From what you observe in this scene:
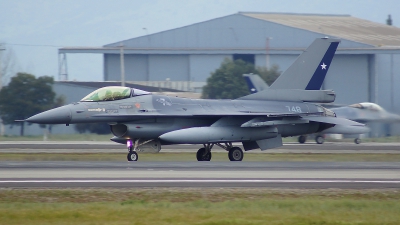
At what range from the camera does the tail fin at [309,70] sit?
75.1 ft

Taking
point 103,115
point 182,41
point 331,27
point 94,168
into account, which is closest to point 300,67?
point 103,115

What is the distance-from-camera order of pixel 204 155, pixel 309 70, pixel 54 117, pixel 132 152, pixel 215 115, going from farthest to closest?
1. pixel 309 70
2. pixel 204 155
3. pixel 215 115
4. pixel 132 152
5. pixel 54 117

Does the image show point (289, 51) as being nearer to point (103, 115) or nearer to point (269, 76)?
point (269, 76)

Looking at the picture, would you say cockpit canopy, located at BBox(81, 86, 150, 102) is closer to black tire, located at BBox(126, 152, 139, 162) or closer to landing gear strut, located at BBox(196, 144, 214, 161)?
black tire, located at BBox(126, 152, 139, 162)

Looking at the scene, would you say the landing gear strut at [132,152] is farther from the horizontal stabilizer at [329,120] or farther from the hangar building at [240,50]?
the hangar building at [240,50]

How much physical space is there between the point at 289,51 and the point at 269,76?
5646 mm

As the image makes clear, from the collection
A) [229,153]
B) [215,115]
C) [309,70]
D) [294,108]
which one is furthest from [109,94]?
[309,70]

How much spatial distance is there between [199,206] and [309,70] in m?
13.2

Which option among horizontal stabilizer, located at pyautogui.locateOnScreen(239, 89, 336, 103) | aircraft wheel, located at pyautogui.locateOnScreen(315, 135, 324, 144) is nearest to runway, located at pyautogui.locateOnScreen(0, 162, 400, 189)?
horizontal stabilizer, located at pyautogui.locateOnScreen(239, 89, 336, 103)

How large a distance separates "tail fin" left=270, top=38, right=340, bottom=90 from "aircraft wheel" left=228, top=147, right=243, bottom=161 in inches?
119

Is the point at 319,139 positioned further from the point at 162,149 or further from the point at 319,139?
the point at 162,149

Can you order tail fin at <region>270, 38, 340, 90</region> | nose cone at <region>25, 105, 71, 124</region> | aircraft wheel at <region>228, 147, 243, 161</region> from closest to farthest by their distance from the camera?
nose cone at <region>25, 105, 71, 124</region>
aircraft wheel at <region>228, 147, 243, 161</region>
tail fin at <region>270, 38, 340, 90</region>

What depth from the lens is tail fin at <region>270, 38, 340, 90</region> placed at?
2289cm

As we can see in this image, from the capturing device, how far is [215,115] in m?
21.6
